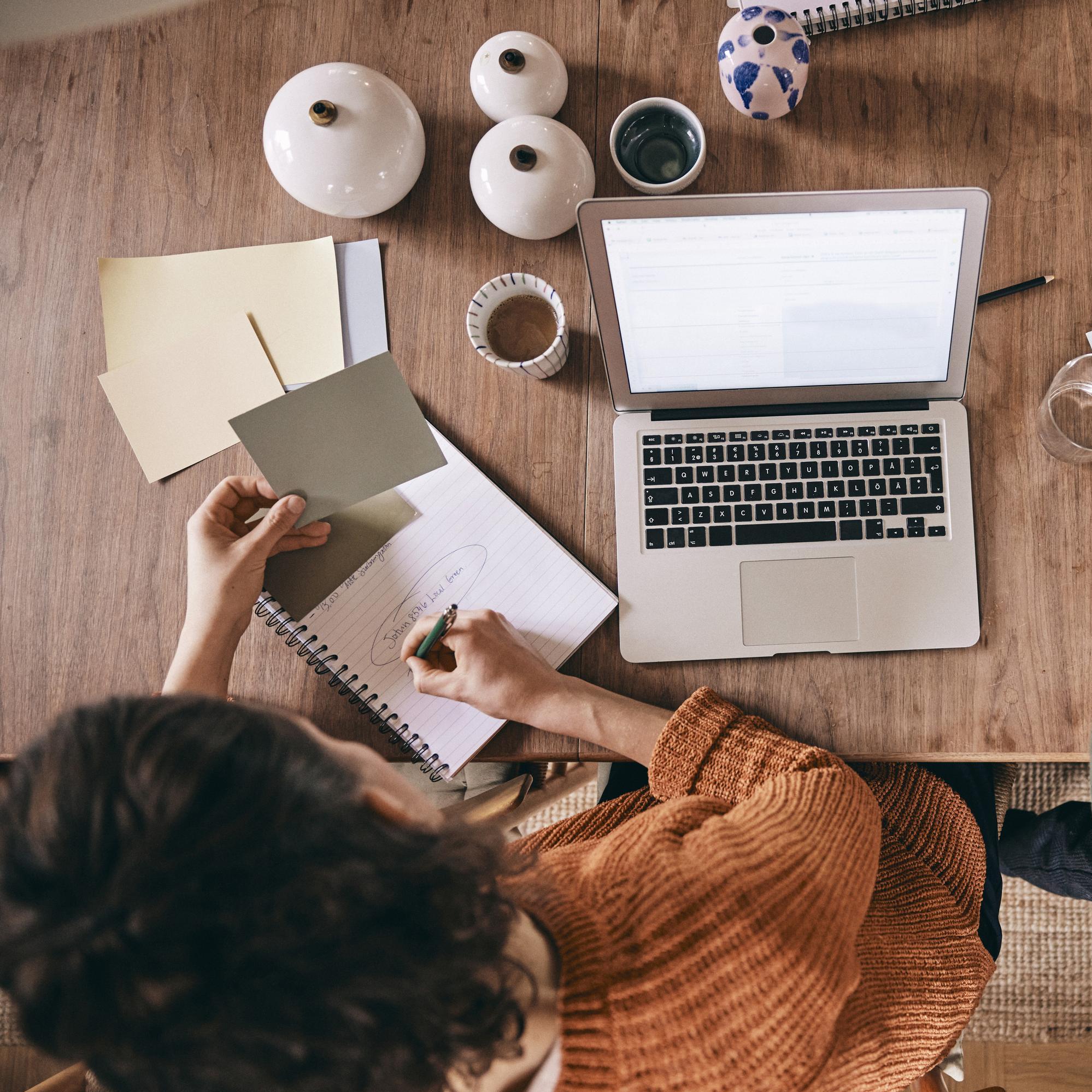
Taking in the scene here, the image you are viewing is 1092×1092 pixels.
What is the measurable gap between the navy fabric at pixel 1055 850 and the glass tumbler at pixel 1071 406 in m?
0.54

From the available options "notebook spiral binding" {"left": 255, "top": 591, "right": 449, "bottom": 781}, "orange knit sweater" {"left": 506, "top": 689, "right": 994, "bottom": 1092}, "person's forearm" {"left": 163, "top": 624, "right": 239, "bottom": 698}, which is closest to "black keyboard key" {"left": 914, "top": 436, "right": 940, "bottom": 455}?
"orange knit sweater" {"left": 506, "top": 689, "right": 994, "bottom": 1092}

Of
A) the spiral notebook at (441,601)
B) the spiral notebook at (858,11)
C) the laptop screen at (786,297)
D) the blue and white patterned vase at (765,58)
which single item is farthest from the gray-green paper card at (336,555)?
the spiral notebook at (858,11)

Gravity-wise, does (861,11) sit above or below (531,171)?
above

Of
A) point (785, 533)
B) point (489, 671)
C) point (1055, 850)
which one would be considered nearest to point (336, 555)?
point (489, 671)

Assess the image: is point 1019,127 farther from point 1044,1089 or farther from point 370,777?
point 1044,1089

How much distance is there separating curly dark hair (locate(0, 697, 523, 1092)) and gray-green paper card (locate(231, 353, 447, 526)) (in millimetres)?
321

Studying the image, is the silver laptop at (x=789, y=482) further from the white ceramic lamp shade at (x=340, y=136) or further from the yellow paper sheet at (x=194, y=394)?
the yellow paper sheet at (x=194, y=394)

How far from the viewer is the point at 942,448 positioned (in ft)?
2.37

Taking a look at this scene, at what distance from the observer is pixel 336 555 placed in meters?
0.77

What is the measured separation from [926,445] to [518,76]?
1.67 ft

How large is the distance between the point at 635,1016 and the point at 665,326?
0.51 metres

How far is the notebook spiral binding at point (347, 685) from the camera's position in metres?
0.74

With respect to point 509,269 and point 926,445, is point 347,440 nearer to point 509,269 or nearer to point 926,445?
point 509,269

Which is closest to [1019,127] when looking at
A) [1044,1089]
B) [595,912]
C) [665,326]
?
[665,326]
